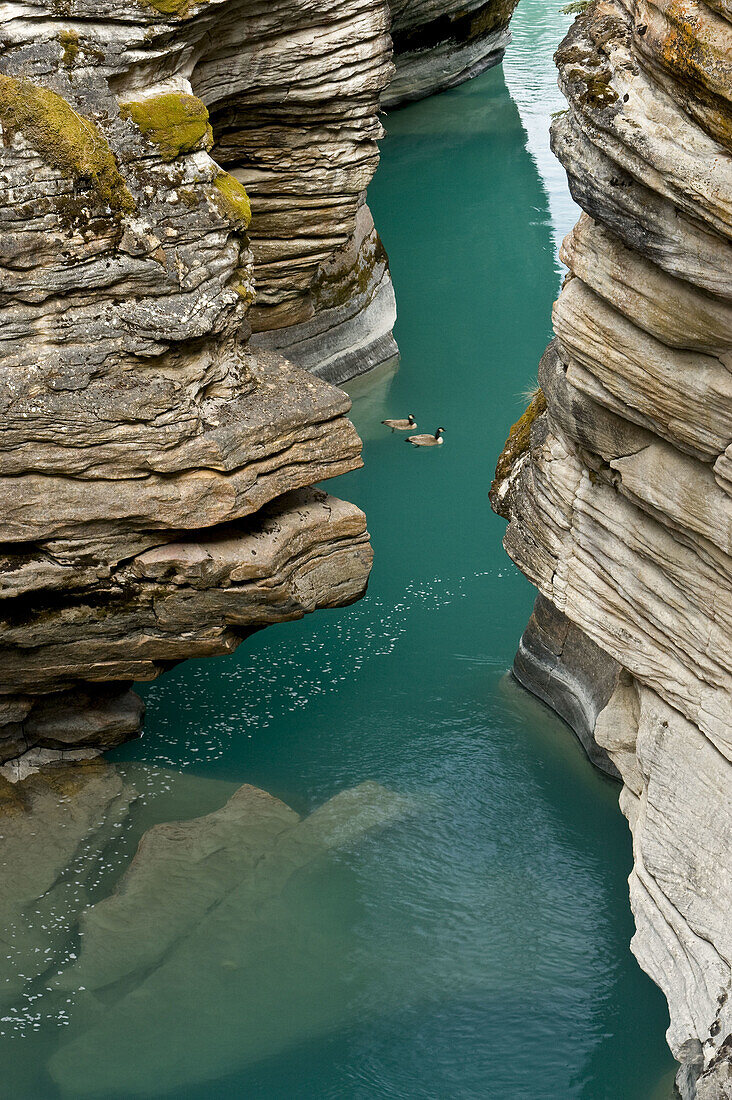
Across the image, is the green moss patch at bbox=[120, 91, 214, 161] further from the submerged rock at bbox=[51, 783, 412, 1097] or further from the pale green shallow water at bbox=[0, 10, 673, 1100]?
the submerged rock at bbox=[51, 783, 412, 1097]

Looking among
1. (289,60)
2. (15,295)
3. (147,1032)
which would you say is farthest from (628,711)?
(289,60)

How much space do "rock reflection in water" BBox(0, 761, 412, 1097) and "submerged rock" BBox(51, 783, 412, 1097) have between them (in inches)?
0.5

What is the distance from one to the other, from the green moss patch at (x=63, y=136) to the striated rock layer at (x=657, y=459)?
4230 mm

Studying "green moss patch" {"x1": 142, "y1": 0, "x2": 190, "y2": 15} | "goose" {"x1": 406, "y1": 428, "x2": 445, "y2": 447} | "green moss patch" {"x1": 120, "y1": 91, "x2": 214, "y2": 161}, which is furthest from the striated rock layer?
"goose" {"x1": 406, "y1": 428, "x2": 445, "y2": 447}

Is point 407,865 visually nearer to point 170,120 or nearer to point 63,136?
point 170,120

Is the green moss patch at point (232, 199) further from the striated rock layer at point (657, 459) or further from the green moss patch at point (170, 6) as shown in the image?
the striated rock layer at point (657, 459)

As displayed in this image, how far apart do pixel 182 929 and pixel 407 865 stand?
246cm

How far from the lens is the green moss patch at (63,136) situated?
390 inches

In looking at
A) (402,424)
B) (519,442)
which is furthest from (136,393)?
(402,424)

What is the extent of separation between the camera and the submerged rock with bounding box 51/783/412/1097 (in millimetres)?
10414

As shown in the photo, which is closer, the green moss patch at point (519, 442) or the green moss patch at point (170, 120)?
the green moss patch at point (170, 120)

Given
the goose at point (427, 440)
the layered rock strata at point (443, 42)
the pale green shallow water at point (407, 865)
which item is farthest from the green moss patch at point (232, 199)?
the layered rock strata at point (443, 42)

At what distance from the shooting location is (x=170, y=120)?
420 inches

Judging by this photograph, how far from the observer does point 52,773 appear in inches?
530
